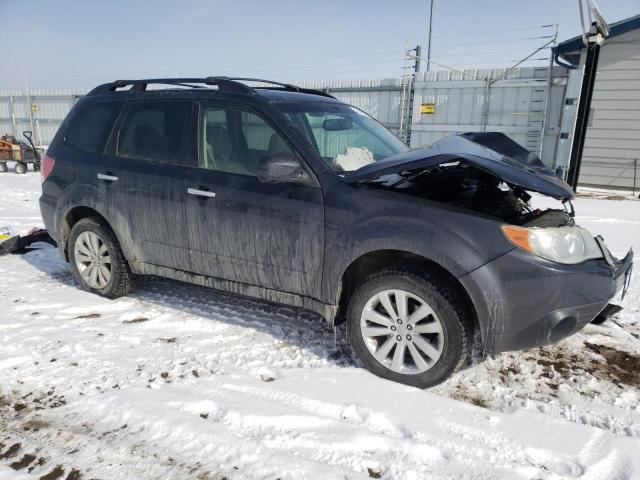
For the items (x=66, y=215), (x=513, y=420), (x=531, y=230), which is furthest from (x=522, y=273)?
(x=66, y=215)

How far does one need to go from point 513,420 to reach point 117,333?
2.79 metres

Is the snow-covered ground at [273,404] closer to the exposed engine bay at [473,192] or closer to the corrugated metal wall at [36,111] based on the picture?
the exposed engine bay at [473,192]

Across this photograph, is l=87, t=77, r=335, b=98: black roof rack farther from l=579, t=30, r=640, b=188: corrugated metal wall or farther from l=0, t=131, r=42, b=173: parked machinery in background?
l=0, t=131, r=42, b=173: parked machinery in background

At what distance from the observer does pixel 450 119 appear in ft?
47.5

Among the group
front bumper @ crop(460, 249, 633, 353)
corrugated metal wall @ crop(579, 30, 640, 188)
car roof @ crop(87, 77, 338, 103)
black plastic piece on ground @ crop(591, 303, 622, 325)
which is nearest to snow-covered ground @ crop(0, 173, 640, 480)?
black plastic piece on ground @ crop(591, 303, 622, 325)

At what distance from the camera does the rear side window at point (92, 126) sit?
13.6 ft

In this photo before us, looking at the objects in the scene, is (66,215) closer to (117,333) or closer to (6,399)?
(117,333)

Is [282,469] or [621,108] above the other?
[621,108]

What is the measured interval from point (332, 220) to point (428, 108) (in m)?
12.8

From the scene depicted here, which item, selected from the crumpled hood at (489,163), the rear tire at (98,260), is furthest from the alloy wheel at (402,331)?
the rear tire at (98,260)

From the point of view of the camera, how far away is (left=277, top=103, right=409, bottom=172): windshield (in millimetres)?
3330

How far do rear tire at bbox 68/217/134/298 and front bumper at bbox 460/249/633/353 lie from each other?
2.98m

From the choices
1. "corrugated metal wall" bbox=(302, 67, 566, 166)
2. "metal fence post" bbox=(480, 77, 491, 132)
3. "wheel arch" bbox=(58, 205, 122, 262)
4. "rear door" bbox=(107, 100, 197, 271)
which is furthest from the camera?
"metal fence post" bbox=(480, 77, 491, 132)

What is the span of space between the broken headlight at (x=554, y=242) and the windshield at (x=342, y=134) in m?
1.19
